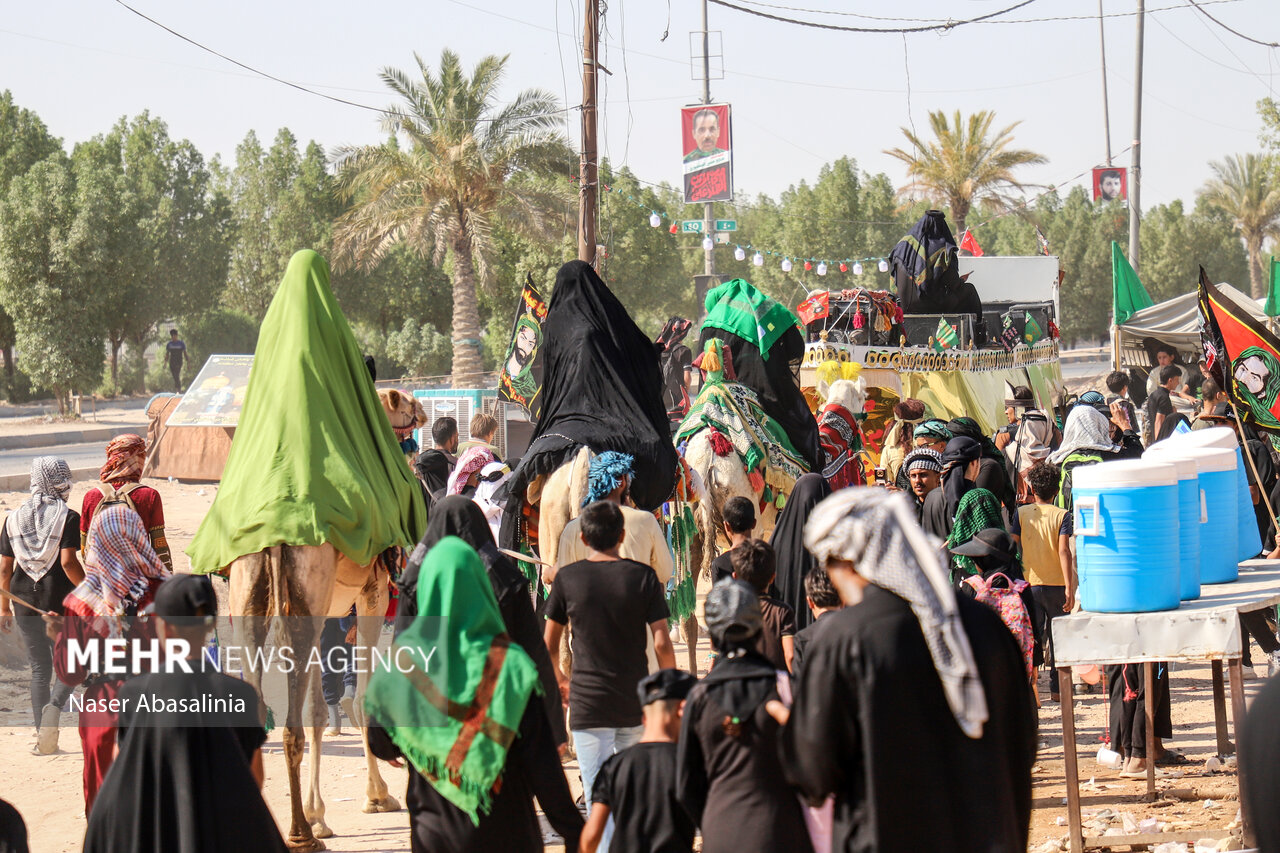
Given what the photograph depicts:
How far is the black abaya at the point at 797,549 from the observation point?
6453 mm

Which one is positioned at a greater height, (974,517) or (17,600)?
(974,517)

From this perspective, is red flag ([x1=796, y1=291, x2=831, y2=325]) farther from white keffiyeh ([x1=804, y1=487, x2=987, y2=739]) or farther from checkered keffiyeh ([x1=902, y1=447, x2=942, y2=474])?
white keffiyeh ([x1=804, y1=487, x2=987, y2=739])

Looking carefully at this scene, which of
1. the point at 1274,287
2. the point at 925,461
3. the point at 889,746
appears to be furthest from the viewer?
the point at 1274,287

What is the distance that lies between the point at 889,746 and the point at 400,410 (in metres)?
5.99

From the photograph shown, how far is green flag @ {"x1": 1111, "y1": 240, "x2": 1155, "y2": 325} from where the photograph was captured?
20203 mm

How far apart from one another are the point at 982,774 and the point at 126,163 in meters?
53.1

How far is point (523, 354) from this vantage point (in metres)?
13.2

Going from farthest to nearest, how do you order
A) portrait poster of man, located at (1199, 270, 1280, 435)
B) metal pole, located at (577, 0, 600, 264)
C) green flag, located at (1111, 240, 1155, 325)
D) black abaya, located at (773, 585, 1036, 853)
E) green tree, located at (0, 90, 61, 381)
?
1. green tree, located at (0, 90, 61, 381)
2. green flag, located at (1111, 240, 1155, 325)
3. metal pole, located at (577, 0, 600, 264)
4. portrait poster of man, located at (1199, 270, 1280, 435)
5. black abaya, located at (773, 585, 1036, 853)

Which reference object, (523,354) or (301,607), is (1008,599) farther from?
(523,354)

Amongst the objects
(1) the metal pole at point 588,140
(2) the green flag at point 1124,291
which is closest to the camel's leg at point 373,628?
(1) the metal pole at point 588,140

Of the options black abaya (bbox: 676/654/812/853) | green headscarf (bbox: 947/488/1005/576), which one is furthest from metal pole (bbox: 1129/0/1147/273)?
black abaya (bbox: 676/654/812/853)

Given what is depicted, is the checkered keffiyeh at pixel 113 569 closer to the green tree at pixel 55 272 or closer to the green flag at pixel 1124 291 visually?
the green flag at pixel 1124 291

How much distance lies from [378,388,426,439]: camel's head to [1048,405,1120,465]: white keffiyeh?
4.14 metres

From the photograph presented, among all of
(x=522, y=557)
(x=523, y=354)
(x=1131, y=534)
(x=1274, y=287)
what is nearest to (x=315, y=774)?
(x=522, y=557)
